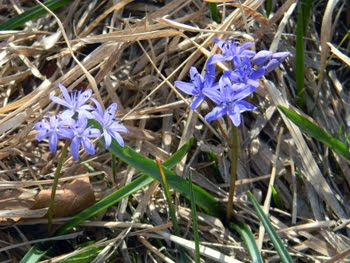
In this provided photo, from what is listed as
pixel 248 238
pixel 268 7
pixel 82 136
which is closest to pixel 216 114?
pixel 82 136

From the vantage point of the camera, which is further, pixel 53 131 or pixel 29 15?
pixel 29 15

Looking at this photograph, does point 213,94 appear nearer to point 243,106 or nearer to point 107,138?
point 243,106

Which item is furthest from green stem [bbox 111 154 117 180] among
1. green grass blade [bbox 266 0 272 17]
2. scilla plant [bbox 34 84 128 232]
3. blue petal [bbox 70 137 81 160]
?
green grass blade [bbox 266 0 272 17]

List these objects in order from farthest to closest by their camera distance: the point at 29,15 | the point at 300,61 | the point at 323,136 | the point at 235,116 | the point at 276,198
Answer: the point at 29,15, the point at 300,61, the point at 276,198, the point at 323,136, the point at 235,116

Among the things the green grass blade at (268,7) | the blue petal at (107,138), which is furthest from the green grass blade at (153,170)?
the green grass blade at (268,7)

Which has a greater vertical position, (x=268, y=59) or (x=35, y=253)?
(x=268, y=59)

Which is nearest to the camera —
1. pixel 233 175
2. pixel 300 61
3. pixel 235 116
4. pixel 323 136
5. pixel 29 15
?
pixel 235 116
